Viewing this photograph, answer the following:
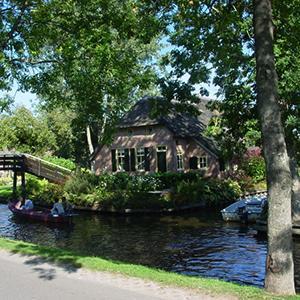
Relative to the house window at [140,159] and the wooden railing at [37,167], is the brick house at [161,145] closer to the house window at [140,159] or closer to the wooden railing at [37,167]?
the house window at [140,159]

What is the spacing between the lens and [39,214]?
25.7m

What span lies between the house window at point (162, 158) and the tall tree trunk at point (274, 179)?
2882 cm

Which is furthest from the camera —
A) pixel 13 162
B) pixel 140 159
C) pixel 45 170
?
pixel 140 159

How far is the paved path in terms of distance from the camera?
7.62m

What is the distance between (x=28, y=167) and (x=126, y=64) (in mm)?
21137

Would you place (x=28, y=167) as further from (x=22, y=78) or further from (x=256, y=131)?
(x=256, y=131)

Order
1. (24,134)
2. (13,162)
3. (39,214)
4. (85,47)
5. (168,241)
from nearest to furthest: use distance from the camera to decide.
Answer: (85,47) → (168,241) → (39,214) → (13,162) → (24,134)

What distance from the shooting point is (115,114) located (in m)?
14.6

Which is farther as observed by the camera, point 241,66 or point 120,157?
point 120,157

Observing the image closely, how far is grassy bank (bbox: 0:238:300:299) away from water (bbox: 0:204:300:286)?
4.21 m

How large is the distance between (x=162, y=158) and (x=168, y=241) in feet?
59.7

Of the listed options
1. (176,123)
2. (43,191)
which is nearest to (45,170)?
(43,191)

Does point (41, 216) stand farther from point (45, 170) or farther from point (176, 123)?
point (176, 123)

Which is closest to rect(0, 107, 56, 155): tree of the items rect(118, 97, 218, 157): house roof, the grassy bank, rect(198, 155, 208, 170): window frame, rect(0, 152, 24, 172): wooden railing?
rect(118, 97, 218, 157): house roof
